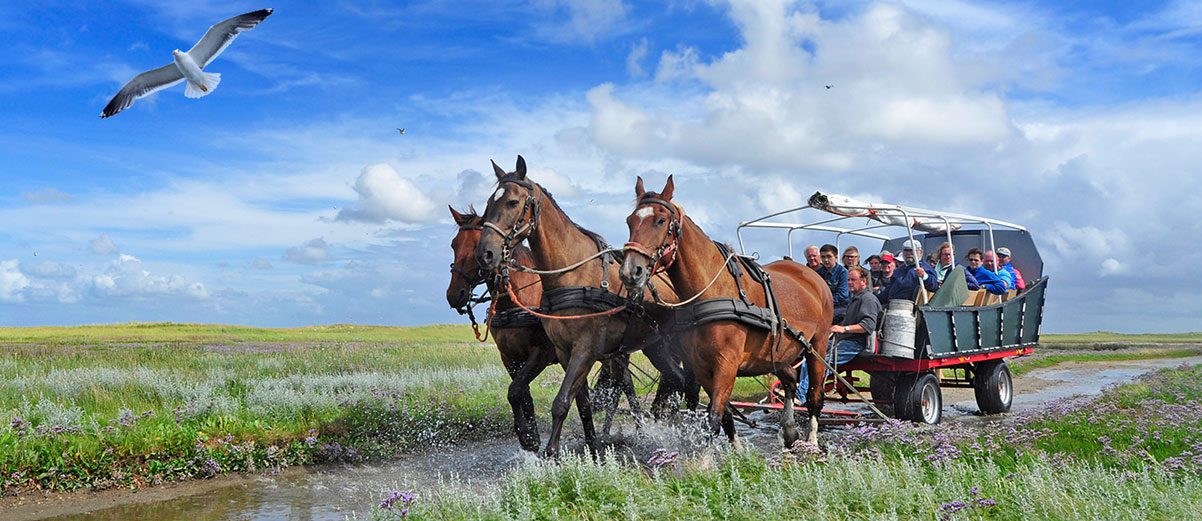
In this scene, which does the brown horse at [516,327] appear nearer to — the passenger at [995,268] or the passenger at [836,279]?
the passenger at [836,279]

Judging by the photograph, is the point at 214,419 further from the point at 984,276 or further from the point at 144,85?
the point at 984,276

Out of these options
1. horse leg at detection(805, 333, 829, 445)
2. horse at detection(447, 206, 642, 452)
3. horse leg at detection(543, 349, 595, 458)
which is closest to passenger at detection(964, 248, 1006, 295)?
horse leg at detection(805, 333, 829, 445)

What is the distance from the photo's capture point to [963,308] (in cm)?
1109

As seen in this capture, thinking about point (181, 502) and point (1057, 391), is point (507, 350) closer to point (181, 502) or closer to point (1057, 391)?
point (181, 502)

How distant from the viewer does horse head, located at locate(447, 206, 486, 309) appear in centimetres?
875

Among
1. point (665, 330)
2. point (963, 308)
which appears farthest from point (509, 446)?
point (963, 308)

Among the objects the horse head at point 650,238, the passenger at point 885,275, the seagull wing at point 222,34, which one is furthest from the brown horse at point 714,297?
the seagull wing at point 222,34

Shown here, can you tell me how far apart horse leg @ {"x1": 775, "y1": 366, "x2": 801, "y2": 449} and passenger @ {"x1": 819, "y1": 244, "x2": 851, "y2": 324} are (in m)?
2.33

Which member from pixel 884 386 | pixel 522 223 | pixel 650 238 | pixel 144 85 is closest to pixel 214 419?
pixel 522 223

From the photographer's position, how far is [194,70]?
1168 cm

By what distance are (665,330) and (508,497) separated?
264cm

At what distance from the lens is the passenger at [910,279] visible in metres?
10.9

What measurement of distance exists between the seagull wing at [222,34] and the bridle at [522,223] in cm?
636

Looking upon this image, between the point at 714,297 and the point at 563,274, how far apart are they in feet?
4.44
